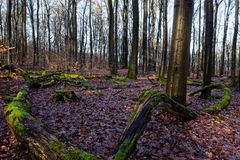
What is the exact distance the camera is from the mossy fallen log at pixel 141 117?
13.6 ft

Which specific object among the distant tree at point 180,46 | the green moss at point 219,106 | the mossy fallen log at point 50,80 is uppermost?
the distant tree at point 180,46

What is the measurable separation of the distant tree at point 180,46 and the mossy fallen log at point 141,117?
51 centimetres

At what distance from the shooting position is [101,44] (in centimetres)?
5269

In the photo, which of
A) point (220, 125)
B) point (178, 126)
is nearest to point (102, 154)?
point (178, 126)

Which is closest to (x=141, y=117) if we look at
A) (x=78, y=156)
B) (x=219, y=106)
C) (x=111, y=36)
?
(x=78, y=156)

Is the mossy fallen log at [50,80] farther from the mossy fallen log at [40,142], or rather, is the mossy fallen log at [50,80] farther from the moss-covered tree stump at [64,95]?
the mossy fallen log at [40,142]

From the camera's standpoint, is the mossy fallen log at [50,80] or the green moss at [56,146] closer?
the green moss at [56,146]

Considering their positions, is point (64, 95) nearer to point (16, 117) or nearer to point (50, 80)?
point (16, 117)

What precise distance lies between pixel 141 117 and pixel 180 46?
274 cm

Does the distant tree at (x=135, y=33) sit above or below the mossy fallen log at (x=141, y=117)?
above

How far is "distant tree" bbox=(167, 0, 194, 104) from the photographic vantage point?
6.74m

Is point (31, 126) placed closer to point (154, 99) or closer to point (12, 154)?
point (12, 154)

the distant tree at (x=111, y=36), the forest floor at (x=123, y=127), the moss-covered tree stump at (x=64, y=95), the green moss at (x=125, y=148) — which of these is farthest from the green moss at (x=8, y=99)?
the distant tree at (x=111, y=36)

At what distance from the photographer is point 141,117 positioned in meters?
4.91
